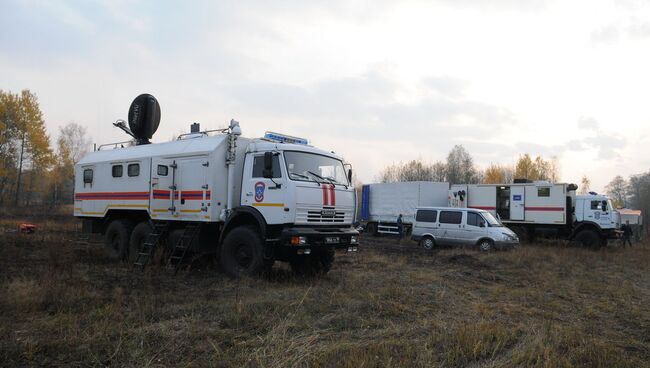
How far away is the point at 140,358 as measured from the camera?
457cm

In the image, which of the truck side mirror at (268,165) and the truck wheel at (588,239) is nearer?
the truck side mirror at (268,165)

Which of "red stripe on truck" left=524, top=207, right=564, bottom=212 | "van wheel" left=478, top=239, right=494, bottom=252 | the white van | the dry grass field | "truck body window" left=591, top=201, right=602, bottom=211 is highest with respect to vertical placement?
"truck body window" left=591, top=201, right=602, bottom=211

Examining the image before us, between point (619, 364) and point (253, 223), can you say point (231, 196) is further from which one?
point (619, 364)

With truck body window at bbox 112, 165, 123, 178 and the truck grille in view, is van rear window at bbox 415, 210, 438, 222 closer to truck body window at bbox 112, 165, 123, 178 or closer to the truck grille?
the truck grille

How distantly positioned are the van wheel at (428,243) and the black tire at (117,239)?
37.9ft

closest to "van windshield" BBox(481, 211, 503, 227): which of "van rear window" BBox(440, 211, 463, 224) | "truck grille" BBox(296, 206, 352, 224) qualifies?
"van rear window" BBox(440, 211, 463, 224)

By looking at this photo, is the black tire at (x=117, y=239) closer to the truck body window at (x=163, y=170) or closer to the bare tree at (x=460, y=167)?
the truck body window at (x=163, y=170)

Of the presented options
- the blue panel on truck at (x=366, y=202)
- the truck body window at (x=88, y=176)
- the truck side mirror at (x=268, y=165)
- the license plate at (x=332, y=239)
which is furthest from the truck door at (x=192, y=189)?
the blue panel on truck at (x=366, y=202)

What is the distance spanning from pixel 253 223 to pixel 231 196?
0.86m

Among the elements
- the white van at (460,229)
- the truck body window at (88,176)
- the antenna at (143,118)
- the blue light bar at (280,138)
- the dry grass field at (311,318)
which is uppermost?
the antenna at (143,118)

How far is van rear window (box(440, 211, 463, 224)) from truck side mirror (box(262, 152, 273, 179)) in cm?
1092

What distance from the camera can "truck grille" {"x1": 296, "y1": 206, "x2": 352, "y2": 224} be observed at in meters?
9.19

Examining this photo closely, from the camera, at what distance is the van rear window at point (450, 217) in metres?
18.1

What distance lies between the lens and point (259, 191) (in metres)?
9.69
